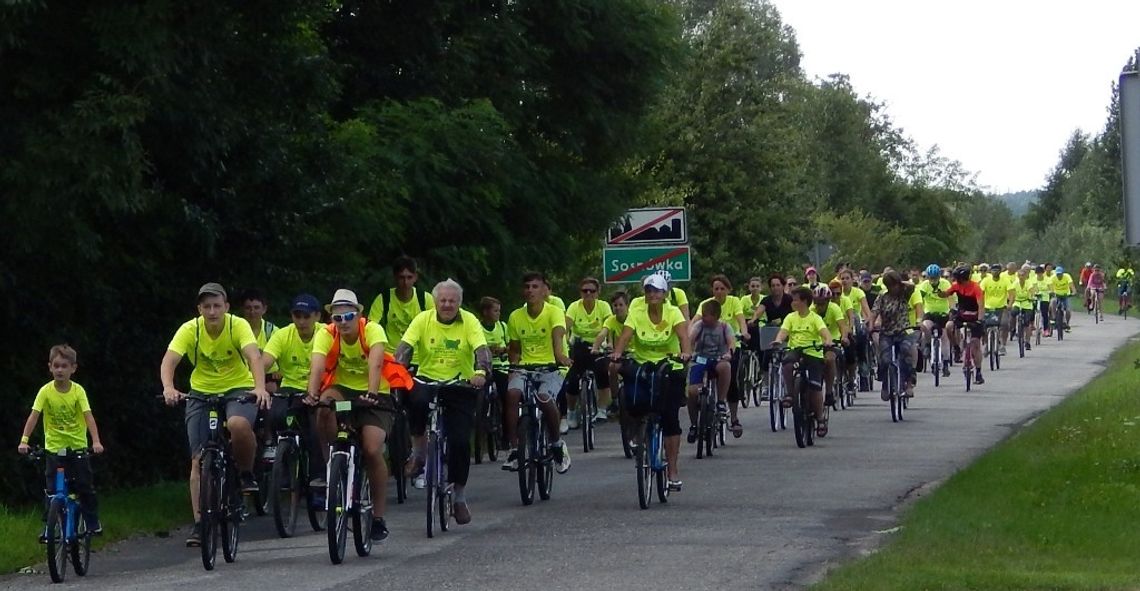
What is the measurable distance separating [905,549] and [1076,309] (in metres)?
68.4

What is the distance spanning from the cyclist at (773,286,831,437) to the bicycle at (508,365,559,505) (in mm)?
5406

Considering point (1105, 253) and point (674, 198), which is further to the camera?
point (1105, 253)

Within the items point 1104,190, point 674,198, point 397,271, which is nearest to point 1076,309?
point 1104,190

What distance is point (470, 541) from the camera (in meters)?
14.3

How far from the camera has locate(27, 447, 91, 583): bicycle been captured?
12.9m

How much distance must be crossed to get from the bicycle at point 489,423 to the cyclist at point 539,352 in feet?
2.70

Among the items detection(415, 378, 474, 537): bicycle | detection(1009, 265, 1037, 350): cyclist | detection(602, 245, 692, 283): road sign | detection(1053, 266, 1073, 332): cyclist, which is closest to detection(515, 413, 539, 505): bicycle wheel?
detection(415, 378, 474, 537): bicycle

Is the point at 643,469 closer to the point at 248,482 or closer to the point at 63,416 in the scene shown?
the point at 248,482

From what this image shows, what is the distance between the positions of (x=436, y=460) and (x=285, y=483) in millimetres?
1543

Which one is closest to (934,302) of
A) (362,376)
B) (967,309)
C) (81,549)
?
(967,309)

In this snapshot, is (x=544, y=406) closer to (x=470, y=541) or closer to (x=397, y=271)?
(x=397, y=271)

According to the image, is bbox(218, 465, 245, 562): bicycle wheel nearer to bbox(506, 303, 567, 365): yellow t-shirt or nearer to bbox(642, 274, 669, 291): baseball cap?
bbox(642, 274, 669, 291): baseball cap

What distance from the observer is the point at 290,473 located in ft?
51.5

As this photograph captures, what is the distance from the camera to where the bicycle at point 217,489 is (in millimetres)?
13289
